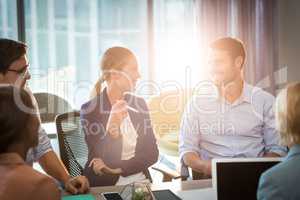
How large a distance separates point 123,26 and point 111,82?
1786mm

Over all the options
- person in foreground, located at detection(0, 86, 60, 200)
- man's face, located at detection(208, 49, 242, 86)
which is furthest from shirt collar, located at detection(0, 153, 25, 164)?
man's face, located at detection(208, 49, 242, 86)

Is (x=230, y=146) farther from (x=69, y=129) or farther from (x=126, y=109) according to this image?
(x=69, y=129)

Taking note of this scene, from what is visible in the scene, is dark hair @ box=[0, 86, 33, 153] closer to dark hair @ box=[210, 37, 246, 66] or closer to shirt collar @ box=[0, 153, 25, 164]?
shirt collar @ box=[0, 153, 25, 164]

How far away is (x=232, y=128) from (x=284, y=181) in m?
1.17

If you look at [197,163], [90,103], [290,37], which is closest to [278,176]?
[197,163]

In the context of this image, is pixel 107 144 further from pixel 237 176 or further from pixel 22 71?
pixel 237 176

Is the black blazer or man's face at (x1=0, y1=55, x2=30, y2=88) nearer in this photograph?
man's face at (x1=0, y1=55, x2=30, y2=88)

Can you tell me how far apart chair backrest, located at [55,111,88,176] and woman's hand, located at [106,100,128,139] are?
171 millimetres

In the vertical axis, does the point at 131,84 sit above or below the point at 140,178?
above

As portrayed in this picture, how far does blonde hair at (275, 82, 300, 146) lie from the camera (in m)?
1.34

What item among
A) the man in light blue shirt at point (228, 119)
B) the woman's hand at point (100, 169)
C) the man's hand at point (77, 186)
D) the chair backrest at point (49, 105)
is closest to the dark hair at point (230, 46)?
the man in light blue shirt at point (228, 119)

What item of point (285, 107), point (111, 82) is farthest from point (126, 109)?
point (285, 107)

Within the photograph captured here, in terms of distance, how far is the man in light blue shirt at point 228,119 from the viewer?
7.78 ft

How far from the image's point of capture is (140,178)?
2.39 m
